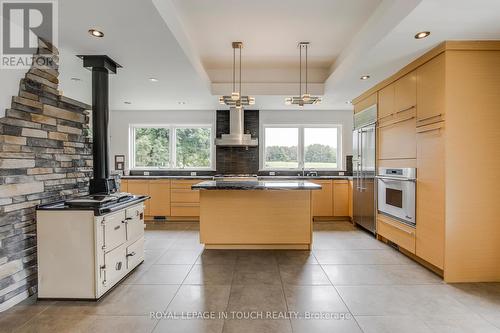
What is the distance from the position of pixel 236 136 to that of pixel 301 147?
1.63m

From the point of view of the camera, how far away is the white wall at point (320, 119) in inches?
237

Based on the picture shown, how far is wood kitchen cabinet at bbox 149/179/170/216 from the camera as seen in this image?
17.6 feet

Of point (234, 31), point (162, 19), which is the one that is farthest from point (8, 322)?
point (234, 31)

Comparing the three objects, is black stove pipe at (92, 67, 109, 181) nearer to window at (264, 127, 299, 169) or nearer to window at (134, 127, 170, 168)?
window at (134, 127, 170, 168)

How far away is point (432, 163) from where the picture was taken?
2.78 m

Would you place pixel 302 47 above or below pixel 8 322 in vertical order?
above

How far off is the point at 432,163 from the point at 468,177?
0.33 m

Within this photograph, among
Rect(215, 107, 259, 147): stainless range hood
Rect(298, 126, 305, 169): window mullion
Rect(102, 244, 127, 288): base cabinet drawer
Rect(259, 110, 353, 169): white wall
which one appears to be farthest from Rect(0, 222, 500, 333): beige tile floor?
Rect(259, 110, 353, 169): white wall

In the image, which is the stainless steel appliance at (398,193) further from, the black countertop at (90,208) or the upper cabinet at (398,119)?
the black countertop at (90,208)

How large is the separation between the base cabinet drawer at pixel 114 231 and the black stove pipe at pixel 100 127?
437mm

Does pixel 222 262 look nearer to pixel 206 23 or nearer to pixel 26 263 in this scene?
pixel 26 263

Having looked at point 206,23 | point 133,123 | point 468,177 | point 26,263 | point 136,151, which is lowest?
point 26,263

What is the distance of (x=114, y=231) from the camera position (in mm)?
2445

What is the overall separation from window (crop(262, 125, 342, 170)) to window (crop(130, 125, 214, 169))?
146 cm
